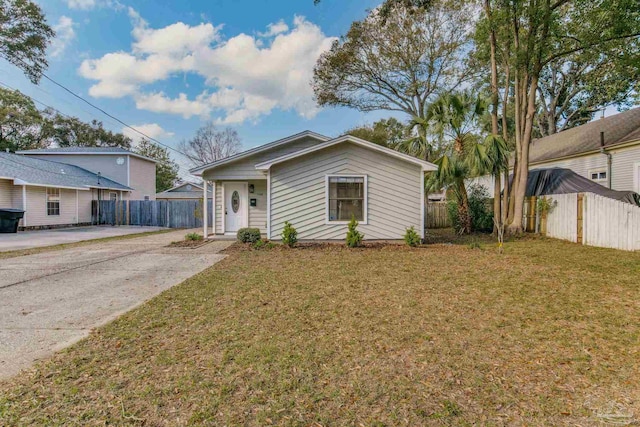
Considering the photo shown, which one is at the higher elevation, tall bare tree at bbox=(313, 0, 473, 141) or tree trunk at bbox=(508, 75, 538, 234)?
tall bare tree at bbox=(313, 0, 473, 141)

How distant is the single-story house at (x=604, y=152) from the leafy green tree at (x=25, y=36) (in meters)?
29.4

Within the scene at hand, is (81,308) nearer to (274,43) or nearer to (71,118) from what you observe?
(274,43)

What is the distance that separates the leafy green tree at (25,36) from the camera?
57.4 feet

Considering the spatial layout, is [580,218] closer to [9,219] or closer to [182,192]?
[9,219]

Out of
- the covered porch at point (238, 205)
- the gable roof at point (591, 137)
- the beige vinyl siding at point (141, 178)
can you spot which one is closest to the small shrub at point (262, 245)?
the covered porch at point (238, 205)

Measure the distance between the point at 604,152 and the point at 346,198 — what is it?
12996 mm

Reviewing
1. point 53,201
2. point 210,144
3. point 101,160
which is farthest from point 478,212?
point 210,144

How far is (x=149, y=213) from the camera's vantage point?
20.5 meters

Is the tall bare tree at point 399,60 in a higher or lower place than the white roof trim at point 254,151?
higher

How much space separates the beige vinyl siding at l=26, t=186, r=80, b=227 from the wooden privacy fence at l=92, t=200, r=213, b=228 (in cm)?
182

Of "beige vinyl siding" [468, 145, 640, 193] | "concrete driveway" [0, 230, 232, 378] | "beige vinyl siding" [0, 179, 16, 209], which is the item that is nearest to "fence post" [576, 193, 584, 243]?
"beige vinyl siding" [468, 145, 640, 193]

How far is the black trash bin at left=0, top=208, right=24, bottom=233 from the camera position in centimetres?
1477

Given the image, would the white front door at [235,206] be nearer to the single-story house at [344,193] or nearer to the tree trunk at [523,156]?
the single-story house at [344,193]

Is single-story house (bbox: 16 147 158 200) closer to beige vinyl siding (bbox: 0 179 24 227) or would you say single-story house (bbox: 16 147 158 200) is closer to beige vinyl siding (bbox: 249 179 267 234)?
beige vinyl siding (bbox: 0 179 24 227)
